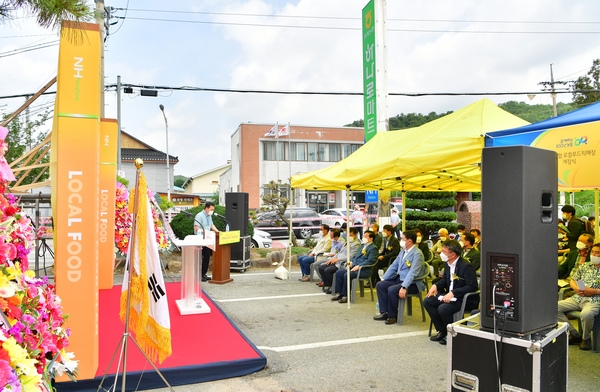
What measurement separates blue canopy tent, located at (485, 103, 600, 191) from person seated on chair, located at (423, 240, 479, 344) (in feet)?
5.13

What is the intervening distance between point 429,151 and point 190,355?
3.56m

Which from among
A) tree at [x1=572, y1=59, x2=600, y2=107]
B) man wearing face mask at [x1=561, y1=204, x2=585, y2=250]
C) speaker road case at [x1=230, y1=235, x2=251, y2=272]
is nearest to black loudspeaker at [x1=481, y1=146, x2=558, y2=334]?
man wearing face mask at [x1=561, y1=204, x2=585, y2=250]

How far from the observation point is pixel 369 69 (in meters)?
11.0

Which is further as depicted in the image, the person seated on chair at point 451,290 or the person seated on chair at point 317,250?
the person seated on chair at point 317,250

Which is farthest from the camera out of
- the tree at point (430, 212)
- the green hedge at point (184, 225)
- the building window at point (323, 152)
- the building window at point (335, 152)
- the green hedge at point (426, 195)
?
the building window at point (335, 152)

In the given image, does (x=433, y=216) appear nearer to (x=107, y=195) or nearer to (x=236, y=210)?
(x=236, y=210)

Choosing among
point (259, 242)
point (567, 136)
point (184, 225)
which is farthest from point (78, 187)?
point (259, 242)

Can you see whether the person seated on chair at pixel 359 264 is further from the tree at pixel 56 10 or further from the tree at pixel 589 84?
the tree at pixel 589 84

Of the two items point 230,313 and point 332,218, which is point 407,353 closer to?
point 230,313

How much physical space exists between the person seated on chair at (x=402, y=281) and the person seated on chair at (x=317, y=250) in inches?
116

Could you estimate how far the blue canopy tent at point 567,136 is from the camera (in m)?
4.34

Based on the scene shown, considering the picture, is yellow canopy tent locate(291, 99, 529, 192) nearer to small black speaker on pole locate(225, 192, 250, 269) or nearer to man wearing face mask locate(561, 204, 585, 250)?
man wearing face mask locate(561, 204, 585, 250)

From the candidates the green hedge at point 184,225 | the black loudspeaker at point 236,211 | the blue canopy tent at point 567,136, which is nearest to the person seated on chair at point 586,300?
the blue canopy tent at point 567,136

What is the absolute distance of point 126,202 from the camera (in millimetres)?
9555
